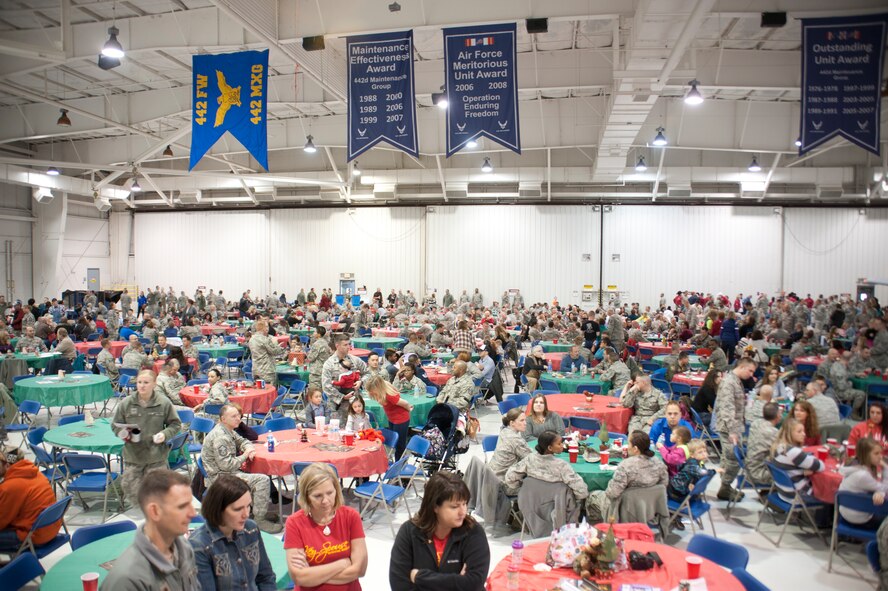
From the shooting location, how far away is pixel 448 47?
10.9 metres

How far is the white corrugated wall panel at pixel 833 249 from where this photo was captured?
27.5 metres

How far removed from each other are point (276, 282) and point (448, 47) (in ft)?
76.8

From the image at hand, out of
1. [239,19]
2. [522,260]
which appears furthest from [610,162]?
[239,19]

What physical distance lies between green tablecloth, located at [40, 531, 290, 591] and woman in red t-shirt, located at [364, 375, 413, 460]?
11.4 feet

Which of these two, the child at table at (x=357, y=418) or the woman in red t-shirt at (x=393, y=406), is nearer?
the child at table at (x=357, y=418)

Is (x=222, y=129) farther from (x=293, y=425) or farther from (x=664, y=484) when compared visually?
(x=664, y=484)

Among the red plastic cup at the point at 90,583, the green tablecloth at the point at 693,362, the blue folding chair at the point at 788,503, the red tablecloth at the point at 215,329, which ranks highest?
the red tablecloth at the point at 215,329

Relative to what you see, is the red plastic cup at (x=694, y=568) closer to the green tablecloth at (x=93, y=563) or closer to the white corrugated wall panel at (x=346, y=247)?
the green tablecloth at (x=93, y=563)

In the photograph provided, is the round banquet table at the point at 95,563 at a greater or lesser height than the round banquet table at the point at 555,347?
lesser

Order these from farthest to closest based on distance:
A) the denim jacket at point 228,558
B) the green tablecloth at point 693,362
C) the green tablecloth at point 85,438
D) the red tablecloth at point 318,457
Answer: the green tablecloth at point 693,362
the green tablecloth at point 85,438
the red tablecloth at point 318,457
the denim jacket at point 228,558

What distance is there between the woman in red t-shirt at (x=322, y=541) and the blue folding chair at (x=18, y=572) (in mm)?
1812

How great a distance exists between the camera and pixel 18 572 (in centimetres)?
384

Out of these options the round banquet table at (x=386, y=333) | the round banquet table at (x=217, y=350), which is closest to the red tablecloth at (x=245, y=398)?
the round banquet table at (x=217, y=350)

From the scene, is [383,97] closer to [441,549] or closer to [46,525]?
[46,525]
